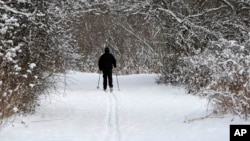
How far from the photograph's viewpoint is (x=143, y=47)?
32.2m

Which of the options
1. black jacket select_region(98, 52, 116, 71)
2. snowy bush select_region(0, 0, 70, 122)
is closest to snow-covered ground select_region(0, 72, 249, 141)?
snowy bush select_region(0, 0, 70, 122)

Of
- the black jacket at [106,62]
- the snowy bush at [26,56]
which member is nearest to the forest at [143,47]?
the snowy bush at [26,56]

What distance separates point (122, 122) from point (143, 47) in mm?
22215

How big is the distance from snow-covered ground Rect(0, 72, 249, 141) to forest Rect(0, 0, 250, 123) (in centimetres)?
47

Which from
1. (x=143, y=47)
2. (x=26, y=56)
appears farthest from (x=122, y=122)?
(x=143, y=47)

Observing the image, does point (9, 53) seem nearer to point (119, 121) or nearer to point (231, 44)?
point (119, 121)

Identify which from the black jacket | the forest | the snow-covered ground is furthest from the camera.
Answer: the black jacket

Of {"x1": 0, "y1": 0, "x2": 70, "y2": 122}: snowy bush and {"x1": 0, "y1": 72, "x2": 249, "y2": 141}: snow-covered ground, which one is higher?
{"x1": 0, "y1": 0, "x2": 70, "y2": 122}: snowy bush

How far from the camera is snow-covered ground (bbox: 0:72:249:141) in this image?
8.34 metres

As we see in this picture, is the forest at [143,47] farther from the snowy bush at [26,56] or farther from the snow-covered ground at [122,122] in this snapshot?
the snow-covered ground at [122,122]

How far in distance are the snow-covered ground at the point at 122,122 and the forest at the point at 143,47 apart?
0.47 metres

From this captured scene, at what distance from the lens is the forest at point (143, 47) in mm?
8945

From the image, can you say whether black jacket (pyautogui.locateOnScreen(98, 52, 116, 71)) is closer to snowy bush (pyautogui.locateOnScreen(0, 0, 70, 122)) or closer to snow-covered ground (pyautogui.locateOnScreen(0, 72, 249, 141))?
snow-covered ground (pyautogui.locateOnScreen(0, 72, 249, 141))

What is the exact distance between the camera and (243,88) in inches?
348
